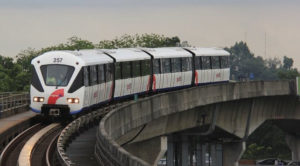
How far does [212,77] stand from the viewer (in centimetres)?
6856

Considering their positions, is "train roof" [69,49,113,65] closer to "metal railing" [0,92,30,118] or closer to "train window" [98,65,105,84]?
"train window" [98,65,105,84]

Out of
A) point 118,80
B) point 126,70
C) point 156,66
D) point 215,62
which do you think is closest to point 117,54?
point 126,70

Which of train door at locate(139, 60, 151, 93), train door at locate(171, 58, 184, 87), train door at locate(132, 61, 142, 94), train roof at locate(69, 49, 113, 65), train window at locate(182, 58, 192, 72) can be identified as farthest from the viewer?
train window at locate(182, 58, 192, 72)

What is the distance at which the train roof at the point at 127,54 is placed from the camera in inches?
1928

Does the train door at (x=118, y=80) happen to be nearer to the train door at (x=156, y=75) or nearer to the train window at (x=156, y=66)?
the train door at (x=156, y=75)

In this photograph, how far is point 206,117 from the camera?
61.9 metres

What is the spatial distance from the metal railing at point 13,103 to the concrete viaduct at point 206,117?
632 centimetres

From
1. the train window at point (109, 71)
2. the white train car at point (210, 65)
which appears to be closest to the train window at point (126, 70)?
the train window at point (109, 71)

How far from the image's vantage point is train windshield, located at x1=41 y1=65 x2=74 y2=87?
39750mm

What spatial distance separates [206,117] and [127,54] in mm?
12111

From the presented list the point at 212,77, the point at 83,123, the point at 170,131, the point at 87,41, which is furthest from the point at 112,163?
the point at 87,41

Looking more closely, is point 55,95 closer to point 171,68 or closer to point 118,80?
point 118,80

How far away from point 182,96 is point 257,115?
62.6 ft

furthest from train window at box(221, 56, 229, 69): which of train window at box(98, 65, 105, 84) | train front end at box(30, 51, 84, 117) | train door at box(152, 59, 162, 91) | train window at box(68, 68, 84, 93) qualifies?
train window at box(68, 68, 84, 93)
